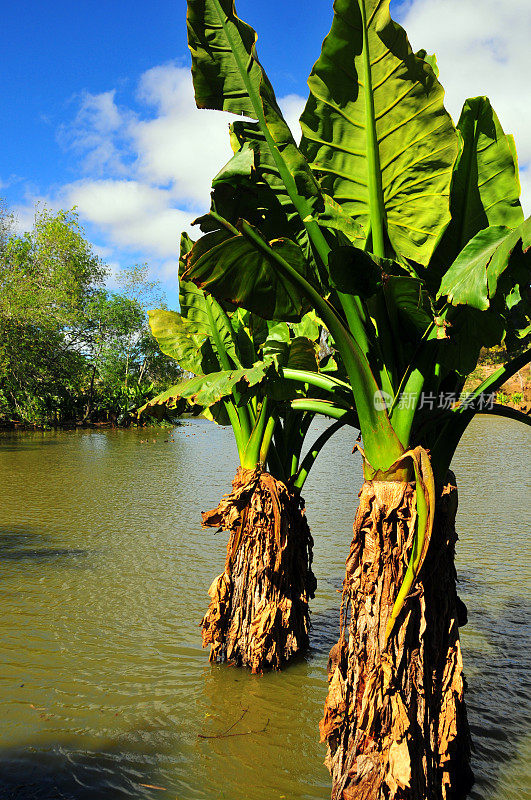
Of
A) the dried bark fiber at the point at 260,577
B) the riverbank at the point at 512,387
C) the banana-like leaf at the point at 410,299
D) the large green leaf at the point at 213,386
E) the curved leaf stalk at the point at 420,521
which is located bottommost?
the dried bark fiber at the point at 260,577

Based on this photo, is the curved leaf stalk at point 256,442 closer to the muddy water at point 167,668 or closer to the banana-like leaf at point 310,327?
the banana-like leaf at point 310,327

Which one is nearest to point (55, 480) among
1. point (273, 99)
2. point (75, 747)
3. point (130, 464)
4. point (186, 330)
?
point (130, 464)

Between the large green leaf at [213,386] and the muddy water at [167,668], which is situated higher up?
the large green leaf at [213,386]

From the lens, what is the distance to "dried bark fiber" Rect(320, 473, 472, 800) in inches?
94.3

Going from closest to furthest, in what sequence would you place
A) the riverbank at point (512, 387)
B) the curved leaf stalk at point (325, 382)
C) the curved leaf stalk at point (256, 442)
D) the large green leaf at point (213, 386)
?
1. the curved leaf stalk at point (325, 382)
2. the large green leaf at point (213, 386)
3. the curved leaf stalk at point (256, 442)
4. the riverbank at point (512, 387)

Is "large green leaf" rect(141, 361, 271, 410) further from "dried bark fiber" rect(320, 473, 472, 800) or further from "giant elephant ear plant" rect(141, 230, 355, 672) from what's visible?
"dried bark fiber" rect(320, 473, 472, 800)

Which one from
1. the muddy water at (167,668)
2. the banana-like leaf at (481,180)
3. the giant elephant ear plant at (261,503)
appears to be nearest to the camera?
the banana-like leaf at (481,180)

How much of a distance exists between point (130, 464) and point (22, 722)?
40.4 feet

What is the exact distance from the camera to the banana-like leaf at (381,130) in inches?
101

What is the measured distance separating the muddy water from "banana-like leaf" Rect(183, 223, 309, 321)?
2.47 metres

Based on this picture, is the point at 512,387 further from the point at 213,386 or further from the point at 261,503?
the point at 213,386

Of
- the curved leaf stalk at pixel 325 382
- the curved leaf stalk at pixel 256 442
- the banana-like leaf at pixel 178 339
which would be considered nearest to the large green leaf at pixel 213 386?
the curved leaf stalk at pixel 325 382

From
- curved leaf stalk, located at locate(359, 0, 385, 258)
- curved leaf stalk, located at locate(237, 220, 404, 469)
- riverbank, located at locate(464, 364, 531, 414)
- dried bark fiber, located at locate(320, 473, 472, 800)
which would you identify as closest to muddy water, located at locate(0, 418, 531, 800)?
dried bark fiber, located at locate(320, 473, 472, 800)

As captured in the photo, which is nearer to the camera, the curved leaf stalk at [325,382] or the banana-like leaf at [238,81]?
the banana-like leaf at [238,81]
